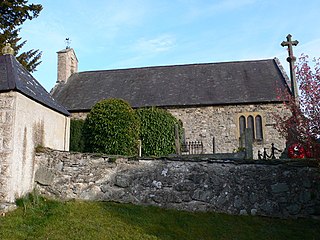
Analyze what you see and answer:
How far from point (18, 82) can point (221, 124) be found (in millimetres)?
14486

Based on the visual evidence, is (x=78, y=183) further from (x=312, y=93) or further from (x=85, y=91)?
(x=85, y=91)

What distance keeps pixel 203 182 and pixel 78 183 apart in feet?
10.6

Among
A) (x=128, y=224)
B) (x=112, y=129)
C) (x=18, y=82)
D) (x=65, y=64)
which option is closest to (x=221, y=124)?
(x=112, y=129)

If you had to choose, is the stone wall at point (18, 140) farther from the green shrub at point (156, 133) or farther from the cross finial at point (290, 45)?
the cross finial at point (290, 45)

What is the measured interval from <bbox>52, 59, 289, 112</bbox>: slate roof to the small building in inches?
473

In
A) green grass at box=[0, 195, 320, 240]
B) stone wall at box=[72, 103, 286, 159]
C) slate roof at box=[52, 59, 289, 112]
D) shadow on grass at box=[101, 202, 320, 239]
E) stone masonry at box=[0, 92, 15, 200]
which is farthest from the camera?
slate roof at box=[52, 59, 289, 112]

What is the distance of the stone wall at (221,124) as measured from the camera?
20219mm

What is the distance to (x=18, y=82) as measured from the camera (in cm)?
809

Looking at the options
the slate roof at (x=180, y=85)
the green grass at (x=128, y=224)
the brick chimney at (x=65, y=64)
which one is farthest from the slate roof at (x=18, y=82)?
the brick chimney at (x=65, y=64)

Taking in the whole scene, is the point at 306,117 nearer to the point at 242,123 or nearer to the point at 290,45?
the point at 290,45

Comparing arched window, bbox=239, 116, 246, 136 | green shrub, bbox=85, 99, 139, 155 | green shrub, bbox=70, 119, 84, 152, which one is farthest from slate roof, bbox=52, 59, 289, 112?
green shrub, bbox=85, 99, 139, 155

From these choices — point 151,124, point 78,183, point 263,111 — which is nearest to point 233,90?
point 263,111

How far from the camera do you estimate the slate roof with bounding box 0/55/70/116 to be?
25.9 ft

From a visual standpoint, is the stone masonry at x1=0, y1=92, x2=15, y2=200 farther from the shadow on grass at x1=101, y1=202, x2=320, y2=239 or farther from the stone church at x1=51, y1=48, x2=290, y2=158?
the stone church at x1=51, y1=48, x2=290, y2=158
